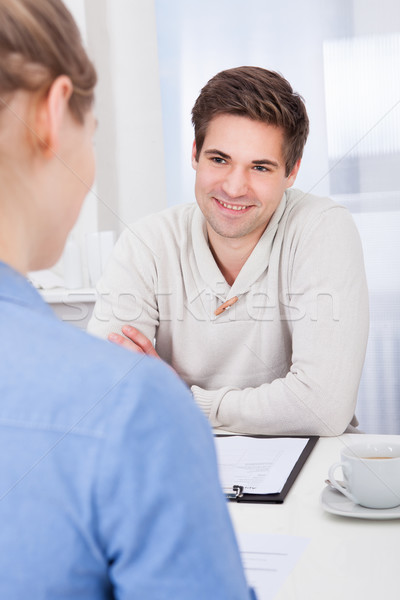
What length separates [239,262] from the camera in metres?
1.61

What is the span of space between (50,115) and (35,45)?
4cm

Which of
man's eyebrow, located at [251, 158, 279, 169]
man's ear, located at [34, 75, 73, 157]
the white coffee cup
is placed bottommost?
the white coffee cup

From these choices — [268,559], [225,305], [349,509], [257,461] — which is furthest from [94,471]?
[225,305]

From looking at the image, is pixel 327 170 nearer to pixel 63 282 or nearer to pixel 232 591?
pixel 63 282

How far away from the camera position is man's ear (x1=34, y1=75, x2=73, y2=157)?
0.44 metres

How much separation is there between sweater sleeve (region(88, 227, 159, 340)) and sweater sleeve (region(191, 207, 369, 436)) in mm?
231

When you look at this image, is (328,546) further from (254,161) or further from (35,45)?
(254,161)

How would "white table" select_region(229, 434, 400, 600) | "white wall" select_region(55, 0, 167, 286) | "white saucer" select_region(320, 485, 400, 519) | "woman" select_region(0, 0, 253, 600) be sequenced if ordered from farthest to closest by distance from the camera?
"white wall" select_region(55, 0, 167, 286)
"white saucer" select_region(320, 485, 400, 519)
"white table" select_region(229, 434, 400, 600)
"woman" select_region(0, 0, 253, 600)

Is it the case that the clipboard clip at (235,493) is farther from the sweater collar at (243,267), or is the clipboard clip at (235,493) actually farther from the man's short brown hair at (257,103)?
the man's short brown hair at (257,103)

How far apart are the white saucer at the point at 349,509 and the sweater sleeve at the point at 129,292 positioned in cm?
74

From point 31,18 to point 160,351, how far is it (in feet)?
4.06

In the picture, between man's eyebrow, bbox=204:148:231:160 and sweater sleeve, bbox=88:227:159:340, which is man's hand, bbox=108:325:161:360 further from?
man's eyebrow, bbox=204:148:231:160

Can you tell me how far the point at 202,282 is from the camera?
158 cm

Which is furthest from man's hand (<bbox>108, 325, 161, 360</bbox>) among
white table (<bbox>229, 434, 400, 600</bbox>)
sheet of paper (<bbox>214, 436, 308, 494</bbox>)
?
white table (<bbox>229, 434, 400, 600</bbox>)
